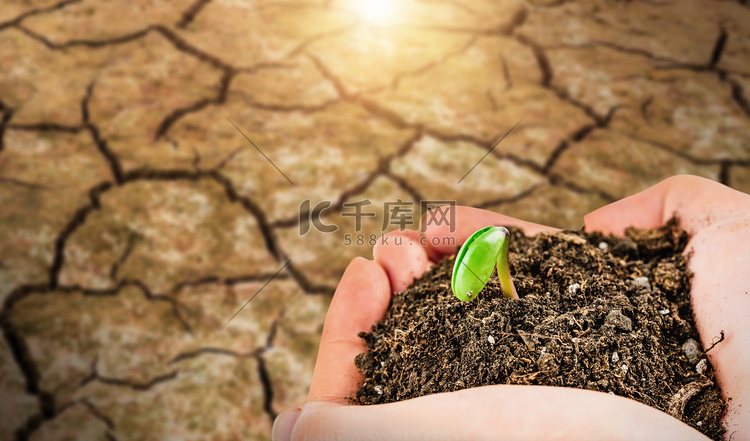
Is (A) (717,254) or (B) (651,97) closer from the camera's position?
(A) (717,254)

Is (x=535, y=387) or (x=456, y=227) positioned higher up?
(x=535, y=387)

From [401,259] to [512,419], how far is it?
45 cm

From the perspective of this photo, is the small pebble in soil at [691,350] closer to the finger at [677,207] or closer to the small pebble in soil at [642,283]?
the small pebble in soil at [642,283]

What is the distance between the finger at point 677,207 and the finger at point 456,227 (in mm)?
103

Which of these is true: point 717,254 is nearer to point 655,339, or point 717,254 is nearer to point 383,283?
point 655,339

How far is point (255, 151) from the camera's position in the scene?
2002 millimetres

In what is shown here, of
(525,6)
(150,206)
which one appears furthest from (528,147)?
(150,206)

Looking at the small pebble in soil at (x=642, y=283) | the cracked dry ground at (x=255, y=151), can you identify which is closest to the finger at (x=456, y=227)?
the small pebble in soil at (x=642, y=283)

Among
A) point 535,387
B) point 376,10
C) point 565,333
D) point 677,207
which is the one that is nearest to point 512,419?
point 535,387

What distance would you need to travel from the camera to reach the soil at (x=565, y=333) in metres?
0.77

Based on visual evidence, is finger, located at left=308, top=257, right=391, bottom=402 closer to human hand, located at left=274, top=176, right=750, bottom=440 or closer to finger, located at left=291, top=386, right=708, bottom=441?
human hand, located at left=274, top=176, right=750, bottom=440

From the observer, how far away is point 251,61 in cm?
224

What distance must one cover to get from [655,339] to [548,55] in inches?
69.0

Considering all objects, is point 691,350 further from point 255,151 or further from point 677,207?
point 255,151
